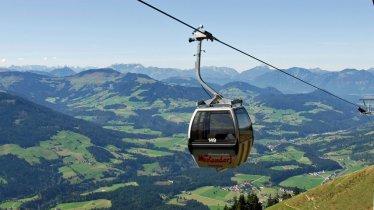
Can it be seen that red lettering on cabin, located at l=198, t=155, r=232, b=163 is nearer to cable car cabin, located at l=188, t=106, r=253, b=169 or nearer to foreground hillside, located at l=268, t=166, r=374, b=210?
cable car cabin, located at l=188, t=106, r=253, b=169

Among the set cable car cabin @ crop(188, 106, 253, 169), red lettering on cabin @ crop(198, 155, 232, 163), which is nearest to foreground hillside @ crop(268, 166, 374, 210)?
cable car cabin @ crop(188, 106, 253, 169)

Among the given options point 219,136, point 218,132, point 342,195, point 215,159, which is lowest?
point 342,195

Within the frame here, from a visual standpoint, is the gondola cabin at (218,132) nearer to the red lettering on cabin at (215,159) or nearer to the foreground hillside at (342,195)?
the red lettering on cabin at (215,159)

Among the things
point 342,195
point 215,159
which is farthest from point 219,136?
point 342,195

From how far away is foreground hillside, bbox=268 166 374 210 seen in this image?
414 ft

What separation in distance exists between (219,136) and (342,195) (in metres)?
120

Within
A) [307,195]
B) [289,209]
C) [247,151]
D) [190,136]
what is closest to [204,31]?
[190,136]

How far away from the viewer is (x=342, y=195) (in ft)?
434

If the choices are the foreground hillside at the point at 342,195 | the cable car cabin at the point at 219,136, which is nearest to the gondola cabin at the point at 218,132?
the cable car cabin at the point at 219,136

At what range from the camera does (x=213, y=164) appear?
2520 cm

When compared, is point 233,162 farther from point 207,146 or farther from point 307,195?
point 307,195

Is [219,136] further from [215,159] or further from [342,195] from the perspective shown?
[342,195]

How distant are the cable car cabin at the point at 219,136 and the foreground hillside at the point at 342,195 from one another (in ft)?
358

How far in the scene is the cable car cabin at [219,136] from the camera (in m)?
24.1
